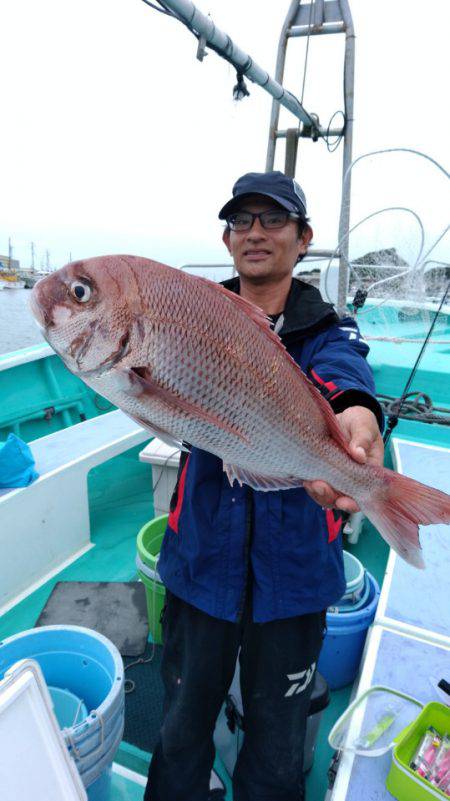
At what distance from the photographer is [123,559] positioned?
4.38m

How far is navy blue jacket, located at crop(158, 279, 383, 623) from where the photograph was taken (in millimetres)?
1912

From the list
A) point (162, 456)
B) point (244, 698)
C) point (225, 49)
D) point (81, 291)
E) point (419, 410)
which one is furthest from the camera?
point (419, 410)

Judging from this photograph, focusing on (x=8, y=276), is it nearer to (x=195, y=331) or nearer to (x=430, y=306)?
(x=430, y=306)

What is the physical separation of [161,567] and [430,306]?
1032 centimetres

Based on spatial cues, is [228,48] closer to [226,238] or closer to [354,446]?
[226,238]

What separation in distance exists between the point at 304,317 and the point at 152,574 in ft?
6.88

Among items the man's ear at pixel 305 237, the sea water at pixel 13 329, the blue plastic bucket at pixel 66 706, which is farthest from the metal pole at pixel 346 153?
the sea water at pixel 13 329

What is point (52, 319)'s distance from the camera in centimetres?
142

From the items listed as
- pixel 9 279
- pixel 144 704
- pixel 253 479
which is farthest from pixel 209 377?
pixel 9 279

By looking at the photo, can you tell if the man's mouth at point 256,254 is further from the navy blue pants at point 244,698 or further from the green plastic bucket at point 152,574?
the green plastic bucket at point 152,574

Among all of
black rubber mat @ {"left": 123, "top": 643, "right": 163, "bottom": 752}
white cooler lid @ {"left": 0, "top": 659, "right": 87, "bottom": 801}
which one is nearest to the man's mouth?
white cooler lid @ {"left": 0, "top": 659, "right": 87, "bottom": 801}

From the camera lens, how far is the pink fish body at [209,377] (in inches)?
56.2

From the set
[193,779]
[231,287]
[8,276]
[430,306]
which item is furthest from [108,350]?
[8,276]

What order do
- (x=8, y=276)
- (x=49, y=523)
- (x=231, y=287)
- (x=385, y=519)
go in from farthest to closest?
(x=8, y=276), (x=49, y=523), (x=231, y=287), (x=385, y=519)
